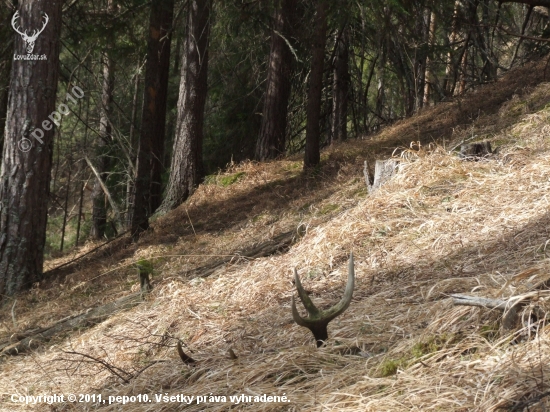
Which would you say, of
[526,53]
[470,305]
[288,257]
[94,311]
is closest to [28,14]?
[94,311]

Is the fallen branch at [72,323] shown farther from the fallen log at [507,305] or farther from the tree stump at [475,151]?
the fallen log at [507,305]

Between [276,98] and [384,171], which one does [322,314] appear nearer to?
[384,171]

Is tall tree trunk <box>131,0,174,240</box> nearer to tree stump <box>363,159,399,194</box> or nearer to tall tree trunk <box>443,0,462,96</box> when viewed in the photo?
A: tree stump <box>363,159,399,194</box>

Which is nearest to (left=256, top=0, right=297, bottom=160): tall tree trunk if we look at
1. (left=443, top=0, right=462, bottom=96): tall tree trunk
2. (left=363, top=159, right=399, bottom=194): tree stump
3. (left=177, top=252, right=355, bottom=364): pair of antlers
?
(left=443, top=0, right=462, bottom=96): tall tree trunk

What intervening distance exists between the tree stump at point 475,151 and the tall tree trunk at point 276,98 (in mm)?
6124

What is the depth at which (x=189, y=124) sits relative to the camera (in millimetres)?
13758

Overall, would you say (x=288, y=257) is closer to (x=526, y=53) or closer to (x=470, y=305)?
(x=470, y=305)

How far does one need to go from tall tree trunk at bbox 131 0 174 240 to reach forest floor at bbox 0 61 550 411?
0.71m

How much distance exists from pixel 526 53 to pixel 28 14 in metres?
10.5

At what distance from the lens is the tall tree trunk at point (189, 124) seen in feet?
44.9

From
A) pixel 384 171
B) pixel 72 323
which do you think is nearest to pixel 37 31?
pixel 72 323

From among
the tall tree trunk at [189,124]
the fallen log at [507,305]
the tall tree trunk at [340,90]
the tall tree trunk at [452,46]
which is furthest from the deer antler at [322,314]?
the tall tree trunk at [340,90]

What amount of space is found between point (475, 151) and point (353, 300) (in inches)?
140

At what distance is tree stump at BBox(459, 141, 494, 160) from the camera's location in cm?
830
